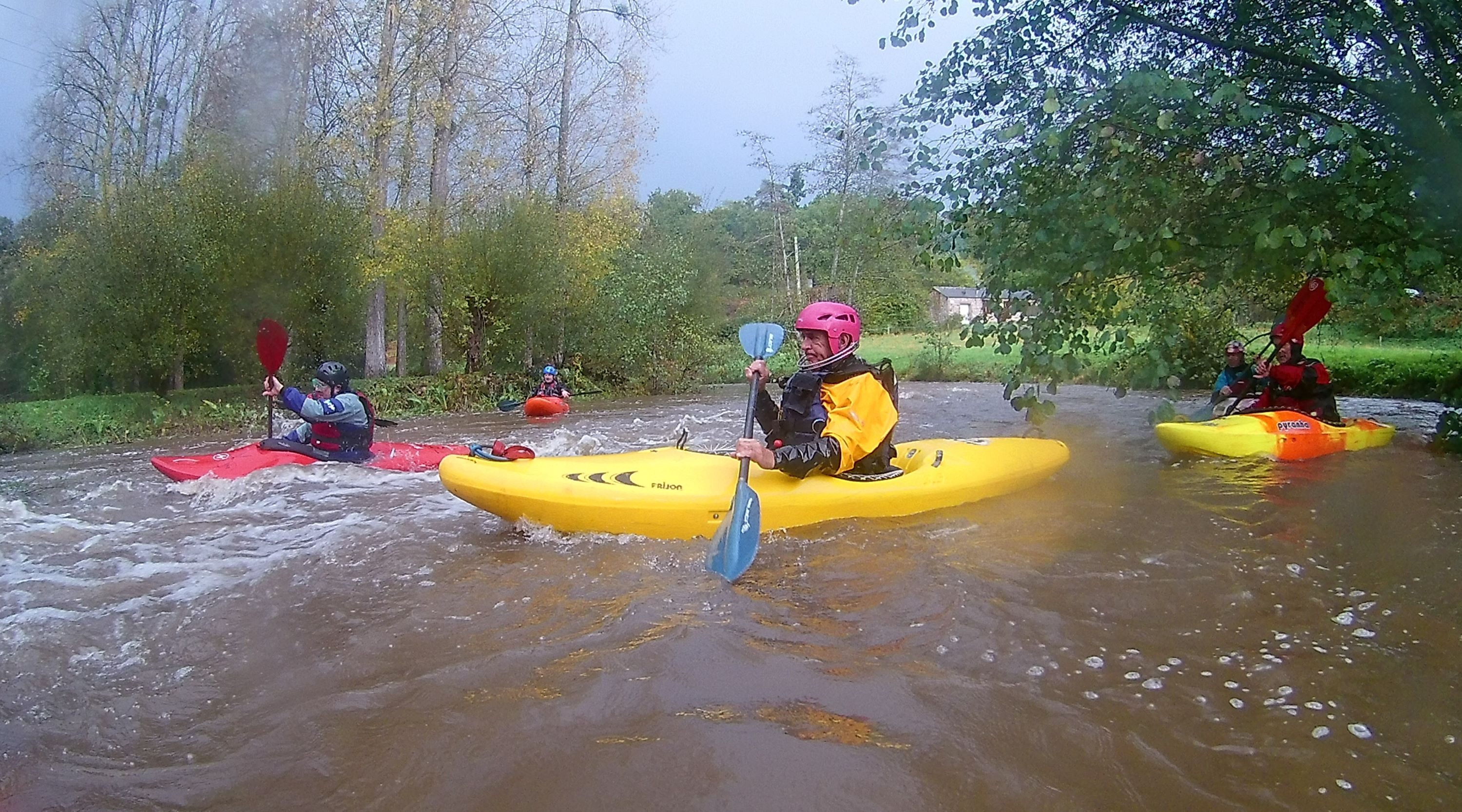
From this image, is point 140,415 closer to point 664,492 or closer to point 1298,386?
point 664,492

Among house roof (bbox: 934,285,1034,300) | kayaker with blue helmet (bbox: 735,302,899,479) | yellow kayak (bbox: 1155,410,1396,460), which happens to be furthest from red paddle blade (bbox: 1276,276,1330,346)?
kayaker with blue helmet (bbox: 735,302,899,479)

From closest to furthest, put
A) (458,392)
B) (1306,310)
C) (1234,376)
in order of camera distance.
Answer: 1. (1306,310)
2. (1234,376)
3. (458,392)

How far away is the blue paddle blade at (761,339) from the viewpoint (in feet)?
14.6

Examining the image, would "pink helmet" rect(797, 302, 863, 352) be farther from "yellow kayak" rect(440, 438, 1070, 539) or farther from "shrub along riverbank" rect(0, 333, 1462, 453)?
"shrub along riverbank" rect(0, 333, 1462, 453)

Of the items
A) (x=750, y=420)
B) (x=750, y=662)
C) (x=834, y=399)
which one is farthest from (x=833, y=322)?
(x=750, y=662)

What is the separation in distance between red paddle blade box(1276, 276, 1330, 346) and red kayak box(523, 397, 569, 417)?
25.0 ft

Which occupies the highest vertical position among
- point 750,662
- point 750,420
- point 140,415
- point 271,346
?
point 271,346

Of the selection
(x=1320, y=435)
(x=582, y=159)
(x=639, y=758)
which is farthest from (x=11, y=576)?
(x=582, y=159)

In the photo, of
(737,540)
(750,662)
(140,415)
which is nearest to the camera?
(750,662)

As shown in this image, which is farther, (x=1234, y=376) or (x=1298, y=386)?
(x=1234, y=376)

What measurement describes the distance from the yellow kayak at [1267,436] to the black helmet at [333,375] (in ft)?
18.7

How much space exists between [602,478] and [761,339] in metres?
1.07

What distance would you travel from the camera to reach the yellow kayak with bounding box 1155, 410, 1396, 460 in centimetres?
623

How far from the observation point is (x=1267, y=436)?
6.25m
